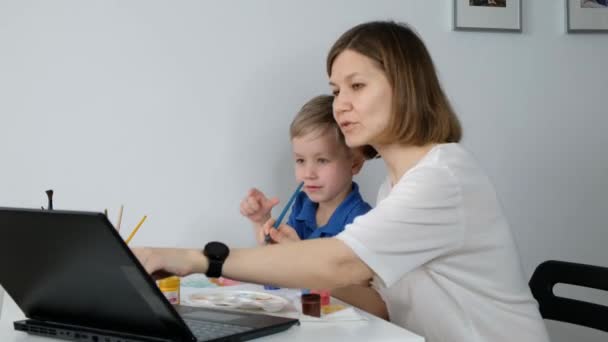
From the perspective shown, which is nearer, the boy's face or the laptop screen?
the laptop screen

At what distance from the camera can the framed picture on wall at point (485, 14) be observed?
6.25ft

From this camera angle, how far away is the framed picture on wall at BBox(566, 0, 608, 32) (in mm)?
1986

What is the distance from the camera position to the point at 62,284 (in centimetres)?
94

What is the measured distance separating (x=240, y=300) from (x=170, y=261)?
26 cm

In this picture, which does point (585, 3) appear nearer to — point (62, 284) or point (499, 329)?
point (499, 329)

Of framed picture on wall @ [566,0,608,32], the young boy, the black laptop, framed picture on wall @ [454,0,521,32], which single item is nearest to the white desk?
the black laptop

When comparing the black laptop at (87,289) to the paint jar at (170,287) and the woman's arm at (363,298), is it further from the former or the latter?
the woman's arm at (363,298)

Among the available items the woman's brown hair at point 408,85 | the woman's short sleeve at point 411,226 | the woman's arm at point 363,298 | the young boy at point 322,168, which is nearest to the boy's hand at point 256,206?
the young boy at point 322,168

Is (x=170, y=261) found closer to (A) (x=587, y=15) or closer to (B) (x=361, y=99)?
(B) (x=361, y=99)

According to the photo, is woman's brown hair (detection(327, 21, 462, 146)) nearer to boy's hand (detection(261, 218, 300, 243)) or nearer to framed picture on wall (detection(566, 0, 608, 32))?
boy's hand (detection(261, 218, 300, 243))

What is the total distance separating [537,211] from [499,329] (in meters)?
0.86

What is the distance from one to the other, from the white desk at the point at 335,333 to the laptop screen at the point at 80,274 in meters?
0.06

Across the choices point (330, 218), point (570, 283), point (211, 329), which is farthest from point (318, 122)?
point (211, 329)

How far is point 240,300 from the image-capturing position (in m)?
1.22
